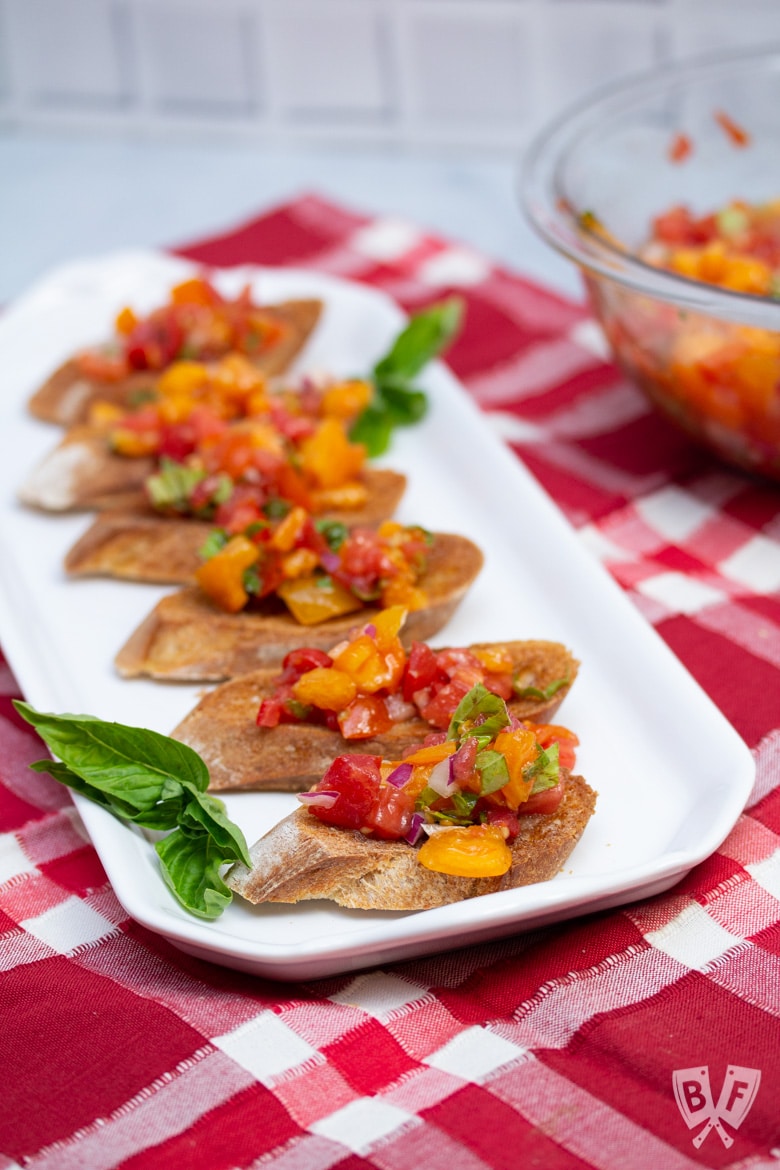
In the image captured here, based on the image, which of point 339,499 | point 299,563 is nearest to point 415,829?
point 299,563

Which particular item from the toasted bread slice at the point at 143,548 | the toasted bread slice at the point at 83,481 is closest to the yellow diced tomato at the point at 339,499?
the toasted bread slice at the point at 143,548

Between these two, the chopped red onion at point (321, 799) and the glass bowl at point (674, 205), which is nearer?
the chopped red onion at point (321, 799)

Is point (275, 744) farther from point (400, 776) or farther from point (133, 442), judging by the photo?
point (133, 442)

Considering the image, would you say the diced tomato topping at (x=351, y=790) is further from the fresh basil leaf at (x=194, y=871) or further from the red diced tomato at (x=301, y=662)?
the red diced tomato at (x=301, y=662)

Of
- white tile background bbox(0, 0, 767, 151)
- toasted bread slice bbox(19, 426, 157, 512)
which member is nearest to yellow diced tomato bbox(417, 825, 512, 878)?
toasted bread slice bbox(19, 426, 157, 512)

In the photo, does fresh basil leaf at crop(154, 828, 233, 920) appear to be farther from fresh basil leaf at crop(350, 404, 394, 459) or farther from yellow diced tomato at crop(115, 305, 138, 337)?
yellow diced tomato at crop(115, 305, 138, 337)

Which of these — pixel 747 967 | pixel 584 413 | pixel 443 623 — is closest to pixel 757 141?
pixel 584 413
